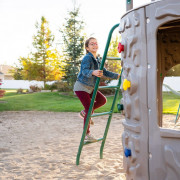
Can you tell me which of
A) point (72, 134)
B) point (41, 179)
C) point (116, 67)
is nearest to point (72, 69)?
point (116, 67)

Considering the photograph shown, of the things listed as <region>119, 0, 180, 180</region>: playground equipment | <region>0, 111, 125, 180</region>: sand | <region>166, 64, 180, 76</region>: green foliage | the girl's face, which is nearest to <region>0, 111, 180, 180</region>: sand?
<region>0, 111, 125, 180</region>: sand

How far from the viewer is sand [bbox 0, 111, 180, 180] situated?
3.09 metres

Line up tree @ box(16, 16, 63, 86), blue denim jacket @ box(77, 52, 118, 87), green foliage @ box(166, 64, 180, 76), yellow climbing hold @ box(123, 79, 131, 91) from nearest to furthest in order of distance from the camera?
yellow climbing hold @ box(123, 79, 131, 91) → blue denim jacket @ box(77, 52, 118, 87) → green foliage @ box(166, 64, 180, 76) → tree @ box(16, 16, 63, 86)

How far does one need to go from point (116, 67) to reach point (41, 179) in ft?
51.5

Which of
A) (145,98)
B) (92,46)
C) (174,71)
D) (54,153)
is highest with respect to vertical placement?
(92,46)

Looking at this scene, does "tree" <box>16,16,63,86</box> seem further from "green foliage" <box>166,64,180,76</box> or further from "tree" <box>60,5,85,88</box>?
"green foliage" <box>166,64,180,76</box>

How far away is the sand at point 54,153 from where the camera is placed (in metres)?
3.10

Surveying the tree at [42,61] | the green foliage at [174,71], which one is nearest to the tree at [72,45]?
the tree at [42,61]

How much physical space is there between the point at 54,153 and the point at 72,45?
491 inches

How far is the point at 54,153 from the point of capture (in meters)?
4.05

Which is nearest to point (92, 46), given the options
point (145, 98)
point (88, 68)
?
point (88, 68)

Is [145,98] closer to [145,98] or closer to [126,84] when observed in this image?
[145,98]

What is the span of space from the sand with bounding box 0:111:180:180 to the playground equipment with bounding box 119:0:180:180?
2.58 feet

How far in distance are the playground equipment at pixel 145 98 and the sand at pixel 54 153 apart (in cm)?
79
